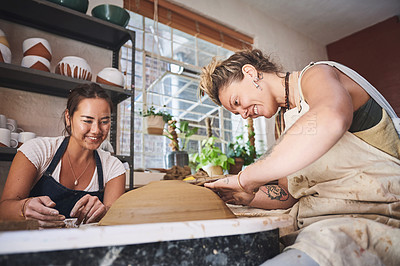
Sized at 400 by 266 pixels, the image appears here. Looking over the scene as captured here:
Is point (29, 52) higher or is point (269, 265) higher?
point (29, 52)

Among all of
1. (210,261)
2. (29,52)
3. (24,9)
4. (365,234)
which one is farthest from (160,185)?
(24,9)

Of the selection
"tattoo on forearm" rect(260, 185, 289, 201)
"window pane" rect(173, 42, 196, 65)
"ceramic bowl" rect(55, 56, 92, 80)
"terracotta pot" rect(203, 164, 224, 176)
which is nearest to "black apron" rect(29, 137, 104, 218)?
"ceramic bowl" rect(55, 56, 92, 80)

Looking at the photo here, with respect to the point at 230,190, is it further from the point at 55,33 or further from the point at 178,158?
the point at 55,33

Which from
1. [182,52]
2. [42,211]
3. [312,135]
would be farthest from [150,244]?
[182,52]

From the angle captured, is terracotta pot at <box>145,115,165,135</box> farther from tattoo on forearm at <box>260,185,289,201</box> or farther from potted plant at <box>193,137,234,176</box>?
tattoo on forearm at <box>260,185,289,201</box>

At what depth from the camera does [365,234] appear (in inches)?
29.9

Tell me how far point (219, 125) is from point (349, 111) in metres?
3.09

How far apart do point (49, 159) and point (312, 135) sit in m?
1.45

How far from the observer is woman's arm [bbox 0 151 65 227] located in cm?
120

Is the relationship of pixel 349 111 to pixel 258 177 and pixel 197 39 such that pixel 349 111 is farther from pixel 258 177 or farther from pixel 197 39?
pixel 197 39

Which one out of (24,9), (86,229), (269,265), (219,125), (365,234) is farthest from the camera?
(219,125)

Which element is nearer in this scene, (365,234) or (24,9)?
(365,234)

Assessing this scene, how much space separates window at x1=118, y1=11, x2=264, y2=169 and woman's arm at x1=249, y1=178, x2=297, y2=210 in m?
1.44

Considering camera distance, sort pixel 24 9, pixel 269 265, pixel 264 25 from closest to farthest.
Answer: pixel 269 265 → pixel 24 9 → pixel 264 25
